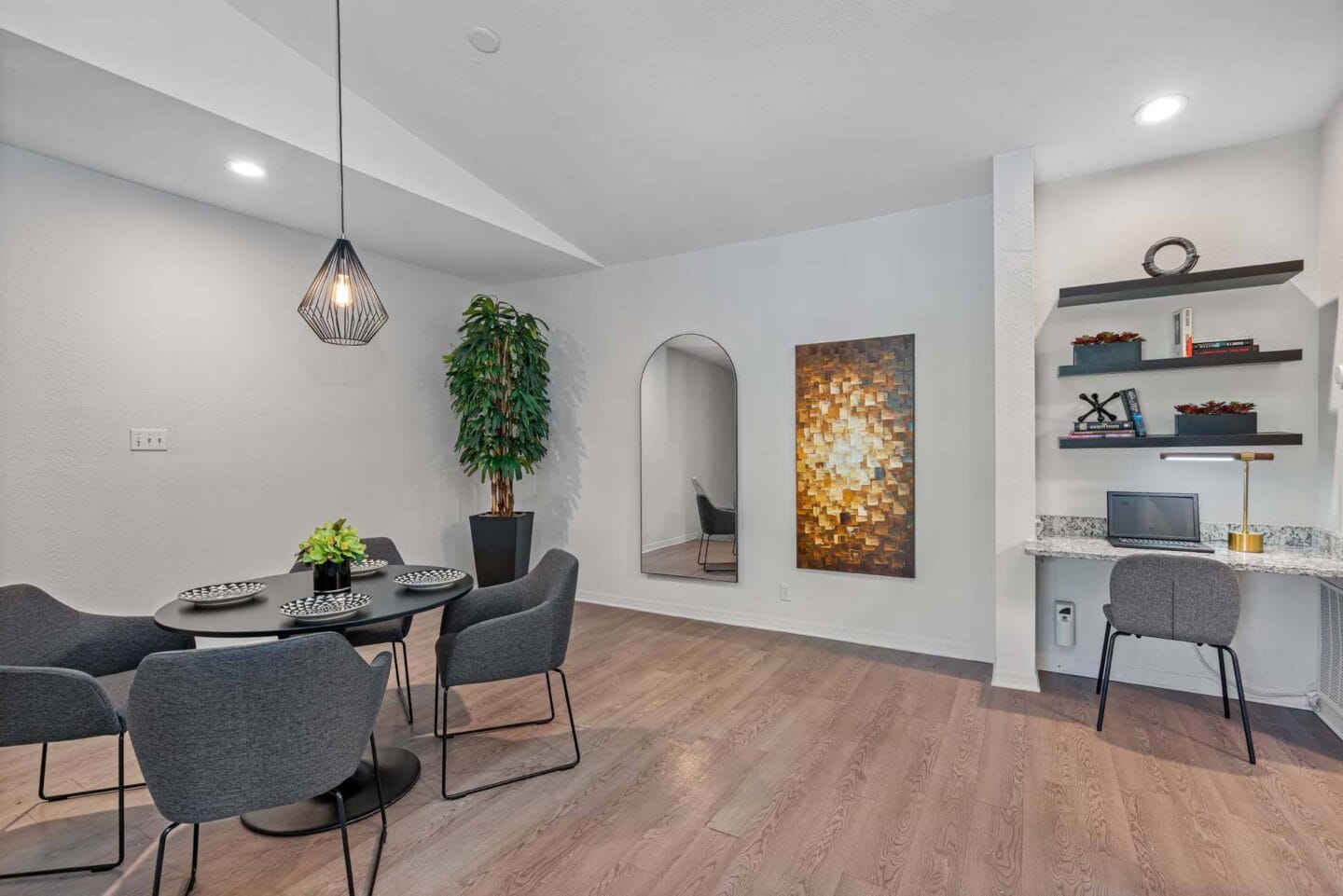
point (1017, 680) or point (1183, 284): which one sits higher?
point (1183, 284)

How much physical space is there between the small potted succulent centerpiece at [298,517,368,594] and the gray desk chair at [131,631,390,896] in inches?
30.6

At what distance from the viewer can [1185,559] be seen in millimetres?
2578

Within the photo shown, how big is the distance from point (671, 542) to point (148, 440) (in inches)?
126

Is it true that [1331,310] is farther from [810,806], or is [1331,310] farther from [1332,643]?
[810,806]

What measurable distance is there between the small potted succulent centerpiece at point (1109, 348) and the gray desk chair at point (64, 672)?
4.10 metres

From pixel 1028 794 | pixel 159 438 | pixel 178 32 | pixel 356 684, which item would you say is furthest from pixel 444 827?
pixel 178 32

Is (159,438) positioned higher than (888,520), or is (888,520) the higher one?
(159,438)

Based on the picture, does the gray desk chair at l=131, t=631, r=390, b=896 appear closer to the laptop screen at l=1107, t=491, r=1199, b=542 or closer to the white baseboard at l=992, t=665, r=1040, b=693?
the white baseboard at l=992, t=665, r=1040, b=693

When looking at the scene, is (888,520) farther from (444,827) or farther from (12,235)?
(12,235)

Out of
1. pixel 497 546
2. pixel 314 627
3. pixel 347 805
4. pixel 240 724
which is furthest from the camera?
pixel 497 546

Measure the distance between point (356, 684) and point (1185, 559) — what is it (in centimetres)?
307

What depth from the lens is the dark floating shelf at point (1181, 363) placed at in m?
2.86

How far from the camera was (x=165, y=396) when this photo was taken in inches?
137

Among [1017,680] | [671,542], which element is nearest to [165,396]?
[671,542]
